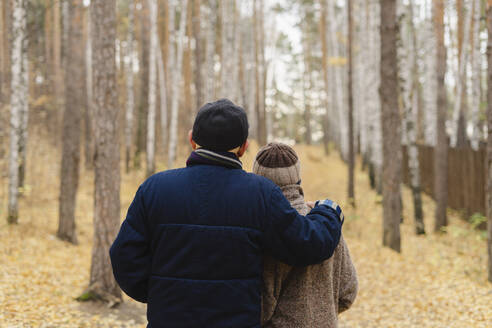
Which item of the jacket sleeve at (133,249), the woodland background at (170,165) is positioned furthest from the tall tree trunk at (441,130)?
the jacket sleeve at (133,249)

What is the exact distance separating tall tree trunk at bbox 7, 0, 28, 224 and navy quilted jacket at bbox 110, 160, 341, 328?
891cm

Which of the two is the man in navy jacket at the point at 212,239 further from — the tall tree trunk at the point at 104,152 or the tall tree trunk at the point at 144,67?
the tall tree trunk at the point at 144,67

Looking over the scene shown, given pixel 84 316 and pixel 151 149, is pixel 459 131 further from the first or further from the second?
pixel 84 316

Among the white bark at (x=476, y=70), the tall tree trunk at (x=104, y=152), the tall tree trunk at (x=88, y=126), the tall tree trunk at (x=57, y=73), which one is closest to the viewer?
the tall tree trunk at (x=104, y=152)

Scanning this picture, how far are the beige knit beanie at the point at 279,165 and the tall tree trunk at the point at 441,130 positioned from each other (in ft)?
34.0

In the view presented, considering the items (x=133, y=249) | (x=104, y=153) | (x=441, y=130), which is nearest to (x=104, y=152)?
(x=104, y=153)

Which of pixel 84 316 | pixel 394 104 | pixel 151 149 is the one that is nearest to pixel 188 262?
pixel 84 316

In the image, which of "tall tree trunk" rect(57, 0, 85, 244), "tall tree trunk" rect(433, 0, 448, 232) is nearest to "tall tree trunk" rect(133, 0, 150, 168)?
"tall tree trunk" rect(57, 0, 85, 244)

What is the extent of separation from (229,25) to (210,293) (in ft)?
55.5

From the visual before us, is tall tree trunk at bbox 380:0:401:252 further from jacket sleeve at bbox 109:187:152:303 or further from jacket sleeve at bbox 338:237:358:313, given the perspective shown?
jacket sleeve at bbox 109:187:152:303

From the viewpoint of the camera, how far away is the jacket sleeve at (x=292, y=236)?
190 centimetres

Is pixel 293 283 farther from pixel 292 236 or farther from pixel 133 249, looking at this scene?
pixel 133 249

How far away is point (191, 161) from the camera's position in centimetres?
205

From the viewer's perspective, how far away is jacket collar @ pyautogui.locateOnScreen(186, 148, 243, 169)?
2012 mm
